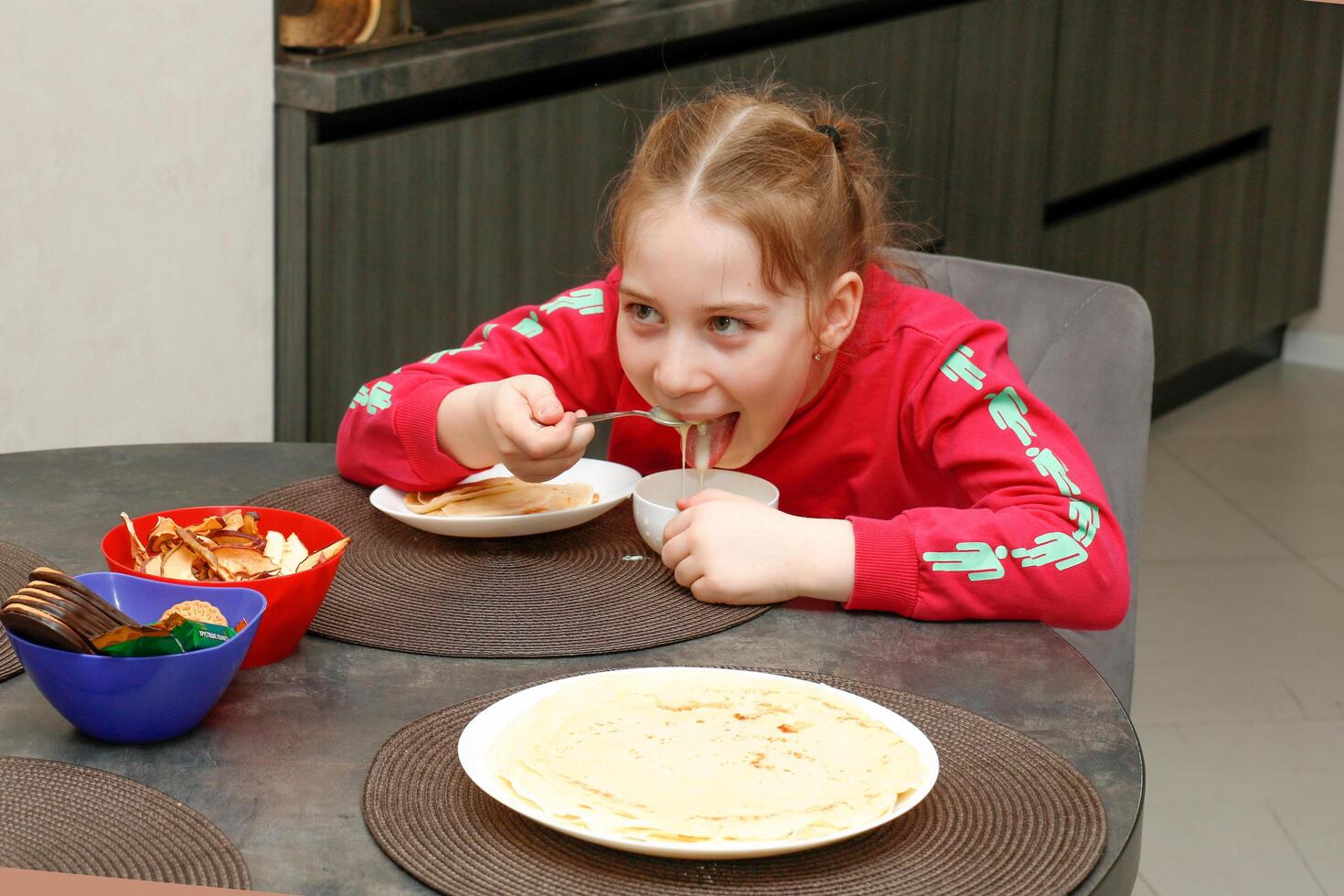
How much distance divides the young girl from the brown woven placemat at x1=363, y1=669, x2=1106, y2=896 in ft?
0.87

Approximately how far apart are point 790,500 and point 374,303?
114cm

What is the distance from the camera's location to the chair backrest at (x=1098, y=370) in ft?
4.90

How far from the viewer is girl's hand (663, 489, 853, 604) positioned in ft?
3.76

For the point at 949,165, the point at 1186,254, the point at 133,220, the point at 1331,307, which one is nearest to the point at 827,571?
the point at 133,220

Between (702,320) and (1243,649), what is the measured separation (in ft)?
6.18

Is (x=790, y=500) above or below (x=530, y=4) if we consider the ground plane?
below

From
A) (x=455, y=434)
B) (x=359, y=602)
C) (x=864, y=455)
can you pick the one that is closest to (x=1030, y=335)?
(x=864, y=455)

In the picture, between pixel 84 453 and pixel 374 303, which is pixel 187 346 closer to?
pixel 374 303

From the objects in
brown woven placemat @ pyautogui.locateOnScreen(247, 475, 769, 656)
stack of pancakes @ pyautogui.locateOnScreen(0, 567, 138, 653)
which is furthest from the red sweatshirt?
stack of pancakes @ pyautogui.locateOnScreen(0, 567, 138, 653)

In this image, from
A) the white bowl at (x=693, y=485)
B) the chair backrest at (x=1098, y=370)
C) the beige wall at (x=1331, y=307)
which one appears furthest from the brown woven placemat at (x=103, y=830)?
the beige wall at (x=1331, y=307)

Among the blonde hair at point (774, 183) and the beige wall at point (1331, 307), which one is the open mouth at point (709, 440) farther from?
the beige wall at point (1331, 307)

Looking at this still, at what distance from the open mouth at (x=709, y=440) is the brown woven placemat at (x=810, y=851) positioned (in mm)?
465

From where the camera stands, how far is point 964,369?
1.37 m

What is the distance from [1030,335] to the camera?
1.63 m
